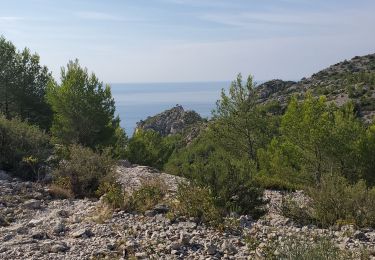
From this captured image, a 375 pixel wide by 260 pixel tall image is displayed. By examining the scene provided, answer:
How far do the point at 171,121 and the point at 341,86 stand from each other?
137 feet

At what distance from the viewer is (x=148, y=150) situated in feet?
125

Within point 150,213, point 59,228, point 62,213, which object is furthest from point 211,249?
point 62,213

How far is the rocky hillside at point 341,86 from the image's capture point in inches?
2545

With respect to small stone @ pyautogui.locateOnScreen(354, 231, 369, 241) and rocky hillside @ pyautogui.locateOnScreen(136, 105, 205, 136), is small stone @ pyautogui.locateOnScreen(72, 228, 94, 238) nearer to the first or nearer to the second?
small stone @ pyautogui.locateOnScreen(354, 231, 369, 241)

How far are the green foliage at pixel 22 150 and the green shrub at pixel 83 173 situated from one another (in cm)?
218

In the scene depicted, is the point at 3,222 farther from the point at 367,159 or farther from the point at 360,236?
the point at 367,159

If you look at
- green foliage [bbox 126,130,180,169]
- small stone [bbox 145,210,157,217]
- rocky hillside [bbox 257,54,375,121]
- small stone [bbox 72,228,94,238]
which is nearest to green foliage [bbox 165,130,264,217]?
small stone [bbox 145,210,157,217]

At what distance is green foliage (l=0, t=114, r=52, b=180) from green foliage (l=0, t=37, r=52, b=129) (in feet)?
42.8

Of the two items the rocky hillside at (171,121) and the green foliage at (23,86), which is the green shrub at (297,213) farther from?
the rocky hillside at (171,121)

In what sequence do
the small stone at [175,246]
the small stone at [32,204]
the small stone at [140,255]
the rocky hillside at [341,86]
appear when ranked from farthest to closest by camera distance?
the rocky hillside at [341,86] < the small stone at [32,204] < the small stone at [175,246] < the small stone at [140,255]

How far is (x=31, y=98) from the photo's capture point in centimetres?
3222

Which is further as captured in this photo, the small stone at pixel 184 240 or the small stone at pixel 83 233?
the small stone at pixel 83 233

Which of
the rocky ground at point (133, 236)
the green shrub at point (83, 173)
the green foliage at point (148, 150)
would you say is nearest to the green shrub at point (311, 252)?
the rocky ground at point (133, 236)

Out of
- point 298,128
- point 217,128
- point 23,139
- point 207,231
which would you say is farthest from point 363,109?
point 207,231
